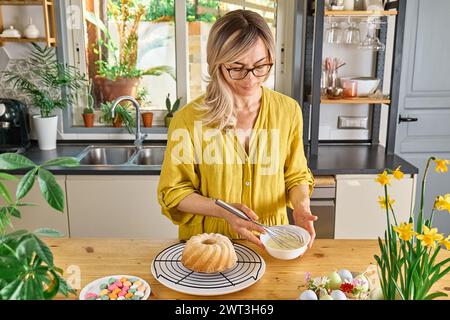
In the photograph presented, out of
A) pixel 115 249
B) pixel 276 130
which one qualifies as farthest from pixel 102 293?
pixel 276 130

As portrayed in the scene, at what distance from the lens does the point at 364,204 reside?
8.05 ft

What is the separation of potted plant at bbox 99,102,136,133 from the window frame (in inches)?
1.8

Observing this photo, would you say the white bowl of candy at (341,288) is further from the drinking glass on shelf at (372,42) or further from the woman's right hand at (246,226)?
the drinking glass on shelf at (372,42)

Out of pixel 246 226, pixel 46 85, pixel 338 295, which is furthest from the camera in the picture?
pixel 46 85

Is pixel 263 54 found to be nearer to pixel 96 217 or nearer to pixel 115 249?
pixel 115 249

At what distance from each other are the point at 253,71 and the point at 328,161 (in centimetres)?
121

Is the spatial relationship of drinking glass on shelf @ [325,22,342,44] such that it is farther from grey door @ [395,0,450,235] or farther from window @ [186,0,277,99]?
grey door @ [395,0,450,235]

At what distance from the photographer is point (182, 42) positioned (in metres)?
2.95

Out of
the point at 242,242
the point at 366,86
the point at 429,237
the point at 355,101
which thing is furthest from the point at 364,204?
the point at 429,237

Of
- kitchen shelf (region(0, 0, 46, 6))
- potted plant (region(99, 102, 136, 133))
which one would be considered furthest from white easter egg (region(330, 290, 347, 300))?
kitchen shelf (region(0, 0, 46, 6))

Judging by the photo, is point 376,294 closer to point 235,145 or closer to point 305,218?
point 305,218

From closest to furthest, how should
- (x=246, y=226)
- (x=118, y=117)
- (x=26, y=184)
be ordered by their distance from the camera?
(x=26, y=184), (x=246, y=226), (x=118, y=117)

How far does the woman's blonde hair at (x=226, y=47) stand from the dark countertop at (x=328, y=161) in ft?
2.94

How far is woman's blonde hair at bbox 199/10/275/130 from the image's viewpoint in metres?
1.46
